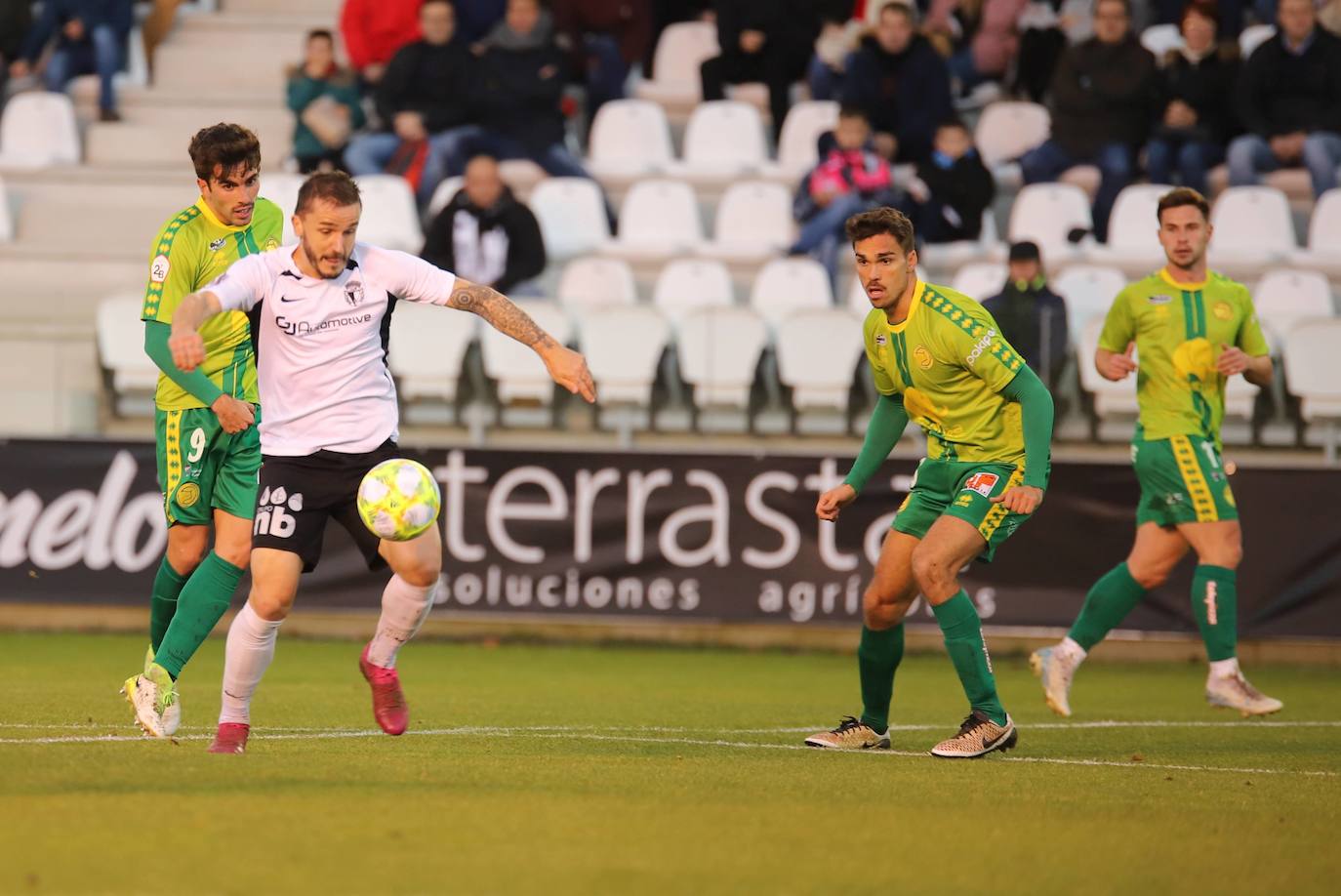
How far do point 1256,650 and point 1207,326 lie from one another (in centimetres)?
420

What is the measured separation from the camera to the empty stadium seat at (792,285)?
14.4m

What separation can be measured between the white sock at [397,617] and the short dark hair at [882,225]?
6.66 ft

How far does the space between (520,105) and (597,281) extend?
85.2 inches

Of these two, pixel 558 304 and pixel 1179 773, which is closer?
pixel 1179 773

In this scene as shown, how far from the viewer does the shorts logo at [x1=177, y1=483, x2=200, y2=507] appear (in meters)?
7.73

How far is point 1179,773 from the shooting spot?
710cm

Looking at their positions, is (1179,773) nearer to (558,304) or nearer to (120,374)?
(558,304)

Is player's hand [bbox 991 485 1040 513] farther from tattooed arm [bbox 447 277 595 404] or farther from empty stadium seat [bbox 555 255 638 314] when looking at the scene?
empty stadium seat [bbox 555 255 638 314]

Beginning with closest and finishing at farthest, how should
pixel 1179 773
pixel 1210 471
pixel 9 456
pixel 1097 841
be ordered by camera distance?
pixel 1097 841 < pixel 1179 773 < pixel 1210 471 < pixel 9 456

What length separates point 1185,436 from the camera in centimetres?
928

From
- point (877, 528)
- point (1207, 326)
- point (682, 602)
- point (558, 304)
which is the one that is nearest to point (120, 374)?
point (558, 304)

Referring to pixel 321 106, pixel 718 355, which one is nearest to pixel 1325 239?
pixel 718 355

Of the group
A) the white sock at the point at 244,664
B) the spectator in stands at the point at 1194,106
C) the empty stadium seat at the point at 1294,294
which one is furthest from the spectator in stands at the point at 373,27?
the white sock at the point at 244,664

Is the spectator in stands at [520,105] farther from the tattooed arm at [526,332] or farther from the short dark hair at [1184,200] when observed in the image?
the tattooed arm at [526,332]
